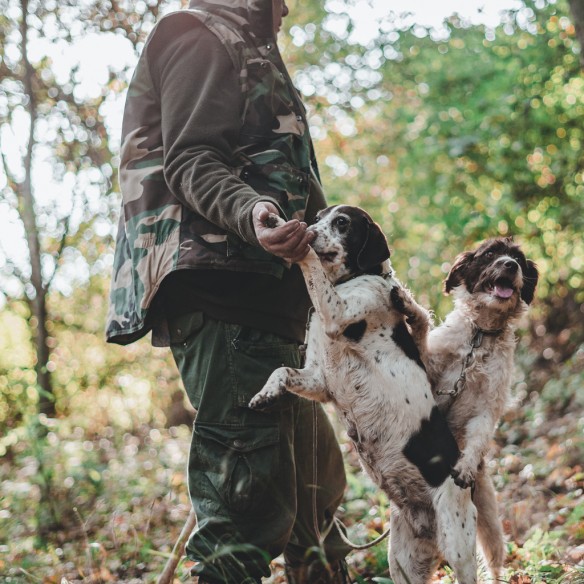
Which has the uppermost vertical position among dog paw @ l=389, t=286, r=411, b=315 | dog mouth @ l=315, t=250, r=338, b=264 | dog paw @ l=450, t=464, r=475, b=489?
dog mouth @ l=315, t=250, r=338, b=264

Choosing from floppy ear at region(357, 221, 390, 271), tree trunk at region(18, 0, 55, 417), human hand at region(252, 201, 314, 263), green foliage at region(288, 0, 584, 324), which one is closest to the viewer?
human hand at region(252, 201, 314, 263)

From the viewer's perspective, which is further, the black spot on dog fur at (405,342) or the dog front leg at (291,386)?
the black spot on dog fur at (405,342)

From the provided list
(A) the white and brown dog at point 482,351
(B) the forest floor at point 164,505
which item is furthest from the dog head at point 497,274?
(B) the forest floor at point 164,505

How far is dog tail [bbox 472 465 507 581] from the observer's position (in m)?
2.94

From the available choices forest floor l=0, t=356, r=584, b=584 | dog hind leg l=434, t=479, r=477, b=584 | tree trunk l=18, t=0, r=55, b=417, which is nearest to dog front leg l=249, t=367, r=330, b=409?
dog hind leg l=434, t=479, r=477, b=584

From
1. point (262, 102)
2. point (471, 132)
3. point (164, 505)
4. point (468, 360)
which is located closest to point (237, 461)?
point (468, 360)

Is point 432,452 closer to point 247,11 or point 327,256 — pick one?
point 327,256

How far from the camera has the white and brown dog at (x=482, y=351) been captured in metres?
2.92

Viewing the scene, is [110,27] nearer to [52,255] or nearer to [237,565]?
[52,255]

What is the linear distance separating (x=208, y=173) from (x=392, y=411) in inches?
45.2

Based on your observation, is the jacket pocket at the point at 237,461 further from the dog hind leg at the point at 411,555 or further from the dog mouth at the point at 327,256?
the dog mouth at the point at 327,256

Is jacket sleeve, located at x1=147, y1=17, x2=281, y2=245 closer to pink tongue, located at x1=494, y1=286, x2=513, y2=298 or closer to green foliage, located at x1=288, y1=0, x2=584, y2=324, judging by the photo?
pink tongue, located at x1=494, y1=286, x2=513, y2=298

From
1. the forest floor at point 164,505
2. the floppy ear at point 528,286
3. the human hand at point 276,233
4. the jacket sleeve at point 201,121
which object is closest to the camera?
the human hand at point 276,233

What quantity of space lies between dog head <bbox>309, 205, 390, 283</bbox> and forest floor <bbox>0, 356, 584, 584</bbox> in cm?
129
